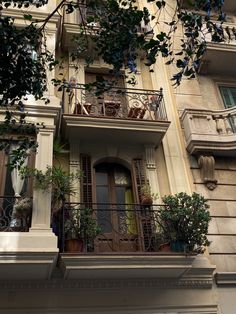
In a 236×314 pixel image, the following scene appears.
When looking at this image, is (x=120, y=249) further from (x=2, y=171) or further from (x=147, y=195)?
(x=2, y=171)

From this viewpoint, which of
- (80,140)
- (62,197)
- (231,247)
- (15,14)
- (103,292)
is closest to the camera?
(103,292)

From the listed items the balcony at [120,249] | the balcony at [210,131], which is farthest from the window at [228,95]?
the balcony at [120,249]

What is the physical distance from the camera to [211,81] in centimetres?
1199

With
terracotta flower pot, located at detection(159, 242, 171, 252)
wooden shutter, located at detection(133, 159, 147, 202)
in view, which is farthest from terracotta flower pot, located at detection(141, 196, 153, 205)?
terracotta flower pot, located at detection(159, 242, 171, 252)

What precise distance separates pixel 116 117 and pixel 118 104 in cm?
78

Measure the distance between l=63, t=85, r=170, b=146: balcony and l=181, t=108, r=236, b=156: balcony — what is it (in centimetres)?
73

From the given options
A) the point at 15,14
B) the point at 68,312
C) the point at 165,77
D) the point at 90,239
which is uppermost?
the point at 15,14

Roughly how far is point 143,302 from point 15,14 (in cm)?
797

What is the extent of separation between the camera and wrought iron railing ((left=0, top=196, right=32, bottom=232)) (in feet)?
23.7

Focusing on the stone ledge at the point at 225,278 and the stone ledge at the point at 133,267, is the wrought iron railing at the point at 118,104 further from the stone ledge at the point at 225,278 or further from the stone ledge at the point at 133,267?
the stone ledge at the point at 225,278

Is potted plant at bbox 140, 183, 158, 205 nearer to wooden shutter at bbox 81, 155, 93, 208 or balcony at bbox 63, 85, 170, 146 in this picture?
wooden shutter at bbox 81, 155, 93, 208

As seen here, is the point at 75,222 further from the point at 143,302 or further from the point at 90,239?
the point at 143,302

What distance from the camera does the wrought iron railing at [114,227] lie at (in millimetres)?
7551

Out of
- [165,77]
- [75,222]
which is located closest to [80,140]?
[75,222]
